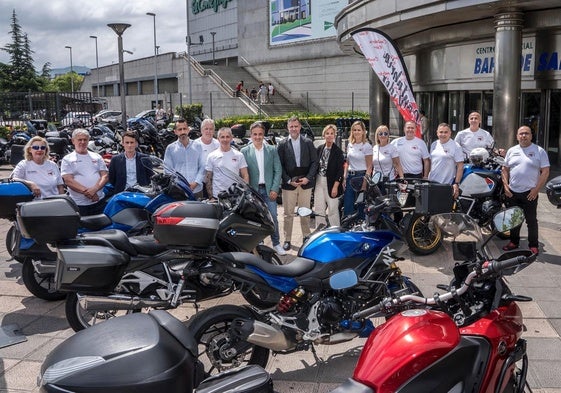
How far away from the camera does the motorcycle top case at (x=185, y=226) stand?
4.16m

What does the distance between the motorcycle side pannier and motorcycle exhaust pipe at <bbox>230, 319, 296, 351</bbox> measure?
104 cm

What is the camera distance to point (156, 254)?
4578 millimetres

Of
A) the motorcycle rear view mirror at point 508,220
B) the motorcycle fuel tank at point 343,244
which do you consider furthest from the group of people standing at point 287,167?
the motorcycle rear view mirror at point 508,220

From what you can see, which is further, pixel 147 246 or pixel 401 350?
pixel 147 246

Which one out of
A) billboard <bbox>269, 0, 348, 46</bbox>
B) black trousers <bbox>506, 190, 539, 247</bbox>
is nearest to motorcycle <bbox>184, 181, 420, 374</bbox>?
black trousers <bbox>506, 190, 539, 247</bbox>

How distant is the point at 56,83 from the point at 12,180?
316 feet

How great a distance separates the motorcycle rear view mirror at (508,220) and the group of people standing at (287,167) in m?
4.09

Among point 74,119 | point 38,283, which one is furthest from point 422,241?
point 74,119

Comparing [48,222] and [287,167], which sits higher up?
[287,167]

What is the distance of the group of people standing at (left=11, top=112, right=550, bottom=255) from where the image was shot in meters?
6.62

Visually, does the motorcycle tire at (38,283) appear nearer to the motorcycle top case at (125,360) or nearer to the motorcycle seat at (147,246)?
the motorcycle seat at (147,246)

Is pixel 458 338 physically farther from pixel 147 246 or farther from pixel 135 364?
pixel 147 246

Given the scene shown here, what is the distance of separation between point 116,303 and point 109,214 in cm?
161

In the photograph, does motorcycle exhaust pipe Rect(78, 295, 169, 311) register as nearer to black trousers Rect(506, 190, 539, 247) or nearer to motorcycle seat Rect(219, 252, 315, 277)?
motorcycle seat Rect(219, 252, 315, 277)
